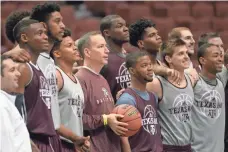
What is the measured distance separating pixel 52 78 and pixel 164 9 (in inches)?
199

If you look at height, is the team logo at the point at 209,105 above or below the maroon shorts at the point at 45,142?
above

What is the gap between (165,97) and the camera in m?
7.91

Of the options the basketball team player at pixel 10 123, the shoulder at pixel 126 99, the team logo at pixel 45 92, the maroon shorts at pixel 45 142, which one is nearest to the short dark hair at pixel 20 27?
the team logo at pixel 45 92

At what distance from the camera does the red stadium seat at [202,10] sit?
12.2 m

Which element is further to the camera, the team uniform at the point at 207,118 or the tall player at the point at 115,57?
the team uniform at the point at 207,118

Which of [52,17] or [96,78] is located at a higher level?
[52,17]

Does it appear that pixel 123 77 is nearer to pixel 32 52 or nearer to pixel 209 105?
pixel 209 105

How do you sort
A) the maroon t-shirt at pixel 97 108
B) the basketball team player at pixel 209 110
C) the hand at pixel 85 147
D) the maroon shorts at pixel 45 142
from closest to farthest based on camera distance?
the maroon shorts at pixel 45 142 → the hand at pixel 85 147 → the maroon t-shirt at pixel 97 108 → the basketball team player at pixel 209 110

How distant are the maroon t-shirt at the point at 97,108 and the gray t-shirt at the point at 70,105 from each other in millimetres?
133

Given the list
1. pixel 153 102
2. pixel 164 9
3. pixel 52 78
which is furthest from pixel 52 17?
pixel 164 9

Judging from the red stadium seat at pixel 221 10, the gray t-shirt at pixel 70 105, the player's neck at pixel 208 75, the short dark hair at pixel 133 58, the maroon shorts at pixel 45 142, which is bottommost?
the maroon shorts at pixel 45 142

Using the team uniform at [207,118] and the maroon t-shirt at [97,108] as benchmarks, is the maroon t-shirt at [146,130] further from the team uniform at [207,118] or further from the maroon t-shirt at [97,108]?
Answer: the team uniform at [207,118]

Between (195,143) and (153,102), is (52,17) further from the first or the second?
(195,143)

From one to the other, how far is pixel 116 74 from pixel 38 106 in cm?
120
